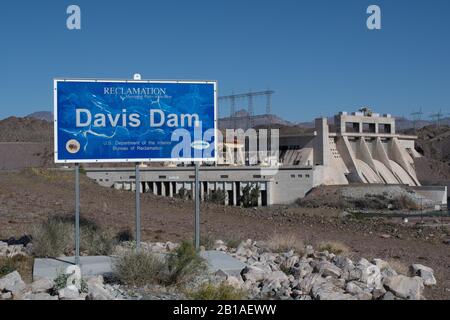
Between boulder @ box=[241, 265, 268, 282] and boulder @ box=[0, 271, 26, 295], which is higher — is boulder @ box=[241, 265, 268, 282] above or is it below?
below

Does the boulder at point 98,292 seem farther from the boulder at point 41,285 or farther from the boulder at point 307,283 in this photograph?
the boulder at point 307,283

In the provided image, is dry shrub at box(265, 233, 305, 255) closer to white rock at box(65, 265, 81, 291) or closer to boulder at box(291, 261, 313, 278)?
boulder at box(291, 261, 313, 278)

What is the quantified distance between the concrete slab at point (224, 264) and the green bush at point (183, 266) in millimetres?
543

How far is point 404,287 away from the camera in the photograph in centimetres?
916

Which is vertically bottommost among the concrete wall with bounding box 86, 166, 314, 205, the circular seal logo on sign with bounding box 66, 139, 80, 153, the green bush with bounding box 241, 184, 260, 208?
the green bush with bounding box 241, 184, 260, 208

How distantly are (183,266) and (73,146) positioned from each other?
354 cm

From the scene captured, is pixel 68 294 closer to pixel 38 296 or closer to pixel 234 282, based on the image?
pixel 38 296

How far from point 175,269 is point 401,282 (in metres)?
3.44

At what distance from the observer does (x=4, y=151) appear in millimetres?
87125

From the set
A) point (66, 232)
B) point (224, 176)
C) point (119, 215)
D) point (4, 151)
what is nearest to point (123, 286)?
point (66, 232)

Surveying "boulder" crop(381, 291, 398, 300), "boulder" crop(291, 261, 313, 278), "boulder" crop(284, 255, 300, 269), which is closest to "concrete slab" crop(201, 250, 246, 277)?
"boulder" crop(291, 261, 313, 278)

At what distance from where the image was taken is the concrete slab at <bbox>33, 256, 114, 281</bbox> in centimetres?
925

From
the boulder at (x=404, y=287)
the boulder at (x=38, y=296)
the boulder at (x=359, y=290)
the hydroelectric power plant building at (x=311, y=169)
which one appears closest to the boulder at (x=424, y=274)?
the boulder at (x=404, y=287)

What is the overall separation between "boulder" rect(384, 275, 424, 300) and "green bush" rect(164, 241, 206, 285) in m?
2.86
